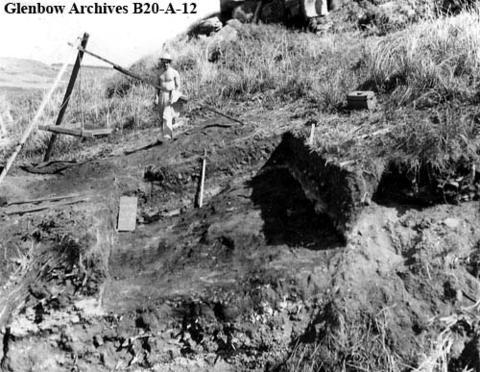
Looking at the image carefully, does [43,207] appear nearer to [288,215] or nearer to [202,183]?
[202,183]

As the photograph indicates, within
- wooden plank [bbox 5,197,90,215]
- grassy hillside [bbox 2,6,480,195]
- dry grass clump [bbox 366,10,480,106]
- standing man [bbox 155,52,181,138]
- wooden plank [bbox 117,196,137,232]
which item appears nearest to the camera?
grassy hillside [bbox 2,6,480,195]

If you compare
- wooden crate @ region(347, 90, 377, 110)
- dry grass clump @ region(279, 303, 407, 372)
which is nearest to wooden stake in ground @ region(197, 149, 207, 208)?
wooden crate @ region(347, 90, 377, 110)

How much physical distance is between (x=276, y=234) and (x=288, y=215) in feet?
1.51

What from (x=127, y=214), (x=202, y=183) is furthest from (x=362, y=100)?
(x=127, y=214)

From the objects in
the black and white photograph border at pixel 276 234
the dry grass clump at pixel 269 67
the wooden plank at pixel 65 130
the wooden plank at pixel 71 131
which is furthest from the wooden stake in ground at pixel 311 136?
the wooden plank at pixel 65 130

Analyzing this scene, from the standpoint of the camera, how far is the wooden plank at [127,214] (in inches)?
260

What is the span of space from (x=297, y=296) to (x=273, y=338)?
0.40 m

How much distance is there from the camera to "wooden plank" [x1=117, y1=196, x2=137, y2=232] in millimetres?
6602

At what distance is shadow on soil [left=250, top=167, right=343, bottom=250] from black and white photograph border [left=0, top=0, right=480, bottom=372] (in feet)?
0.09

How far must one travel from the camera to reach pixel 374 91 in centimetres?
756

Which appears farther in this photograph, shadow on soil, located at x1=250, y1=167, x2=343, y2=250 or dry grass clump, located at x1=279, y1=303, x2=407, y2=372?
shadow on soil, located at x1=250, y1=167, x2=343, y2=250

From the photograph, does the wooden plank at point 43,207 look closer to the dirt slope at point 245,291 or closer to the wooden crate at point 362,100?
the dirt slope at point 245,291

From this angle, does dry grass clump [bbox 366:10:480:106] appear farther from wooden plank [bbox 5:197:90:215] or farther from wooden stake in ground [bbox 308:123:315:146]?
wooden plank [bbox 5:197:90:215]

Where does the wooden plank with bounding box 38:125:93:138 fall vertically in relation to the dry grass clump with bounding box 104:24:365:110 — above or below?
below
